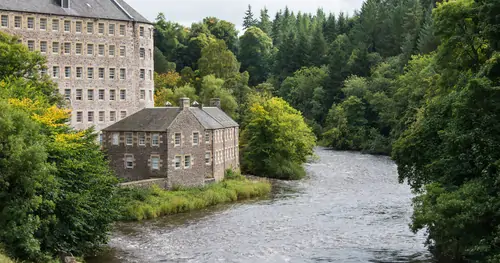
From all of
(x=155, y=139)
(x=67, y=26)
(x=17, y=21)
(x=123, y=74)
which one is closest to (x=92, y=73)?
(x=123, y=74)

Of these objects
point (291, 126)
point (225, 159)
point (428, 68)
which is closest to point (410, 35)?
point (428, 68)

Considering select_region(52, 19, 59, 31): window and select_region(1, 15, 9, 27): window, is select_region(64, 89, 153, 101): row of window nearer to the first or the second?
select_region(52, 19, 59, 31): window

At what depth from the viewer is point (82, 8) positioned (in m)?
76.6

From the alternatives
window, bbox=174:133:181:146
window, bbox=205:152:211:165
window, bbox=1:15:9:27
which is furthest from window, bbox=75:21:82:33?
window, bbox=174:133:181:146

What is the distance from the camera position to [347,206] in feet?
181

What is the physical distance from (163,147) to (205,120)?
8576 mm

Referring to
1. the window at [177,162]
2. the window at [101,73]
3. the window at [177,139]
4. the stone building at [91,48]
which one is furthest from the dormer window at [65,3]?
the window at [177,162]

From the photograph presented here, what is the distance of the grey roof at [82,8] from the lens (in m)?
A: 72.3

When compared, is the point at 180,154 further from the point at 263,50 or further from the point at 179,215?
the point at 263,50

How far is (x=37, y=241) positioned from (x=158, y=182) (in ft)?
80.9

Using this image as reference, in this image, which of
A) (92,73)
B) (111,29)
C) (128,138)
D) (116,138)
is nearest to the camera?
(128,138)

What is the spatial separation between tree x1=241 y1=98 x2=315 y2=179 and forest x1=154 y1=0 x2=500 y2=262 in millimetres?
1851

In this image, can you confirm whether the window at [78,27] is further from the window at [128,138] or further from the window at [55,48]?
the window at [128,138]

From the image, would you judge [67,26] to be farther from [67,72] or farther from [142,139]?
[142,139]
